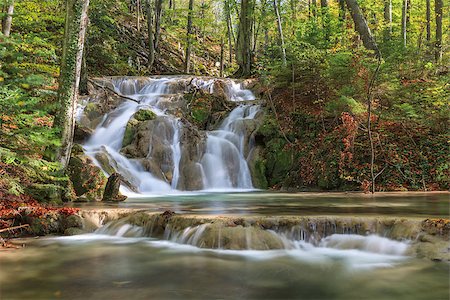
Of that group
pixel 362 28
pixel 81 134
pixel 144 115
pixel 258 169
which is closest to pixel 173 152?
pixel 144 115

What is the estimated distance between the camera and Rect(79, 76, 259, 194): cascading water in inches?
500

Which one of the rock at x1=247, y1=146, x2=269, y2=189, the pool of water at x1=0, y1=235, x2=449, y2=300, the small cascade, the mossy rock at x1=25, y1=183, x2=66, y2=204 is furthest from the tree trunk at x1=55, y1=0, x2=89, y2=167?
the rock at x1=247, y1=146, x2=269, y2=189

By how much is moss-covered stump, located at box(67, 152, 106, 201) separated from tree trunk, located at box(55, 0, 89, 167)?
4.42ft

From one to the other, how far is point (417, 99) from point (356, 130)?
2.29 metres

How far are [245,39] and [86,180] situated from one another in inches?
631

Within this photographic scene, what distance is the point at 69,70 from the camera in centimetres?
870

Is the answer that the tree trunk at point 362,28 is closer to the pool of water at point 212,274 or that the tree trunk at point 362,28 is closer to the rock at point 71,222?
the pool of water at point 212,274

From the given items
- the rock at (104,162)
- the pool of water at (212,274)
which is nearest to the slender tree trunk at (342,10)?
the rock at (104,162)

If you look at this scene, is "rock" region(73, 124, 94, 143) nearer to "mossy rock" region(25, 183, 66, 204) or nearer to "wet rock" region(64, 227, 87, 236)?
"mossy rock" region(25, 183, 66, 204)

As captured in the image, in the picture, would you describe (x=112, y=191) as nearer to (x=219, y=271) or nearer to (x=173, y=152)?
(x=173, y=152)

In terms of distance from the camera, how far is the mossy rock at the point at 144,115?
15.1 meters

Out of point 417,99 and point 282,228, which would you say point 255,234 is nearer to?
point 282,228

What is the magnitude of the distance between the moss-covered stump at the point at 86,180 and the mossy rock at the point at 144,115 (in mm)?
4957

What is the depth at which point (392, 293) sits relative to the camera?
3.85m
